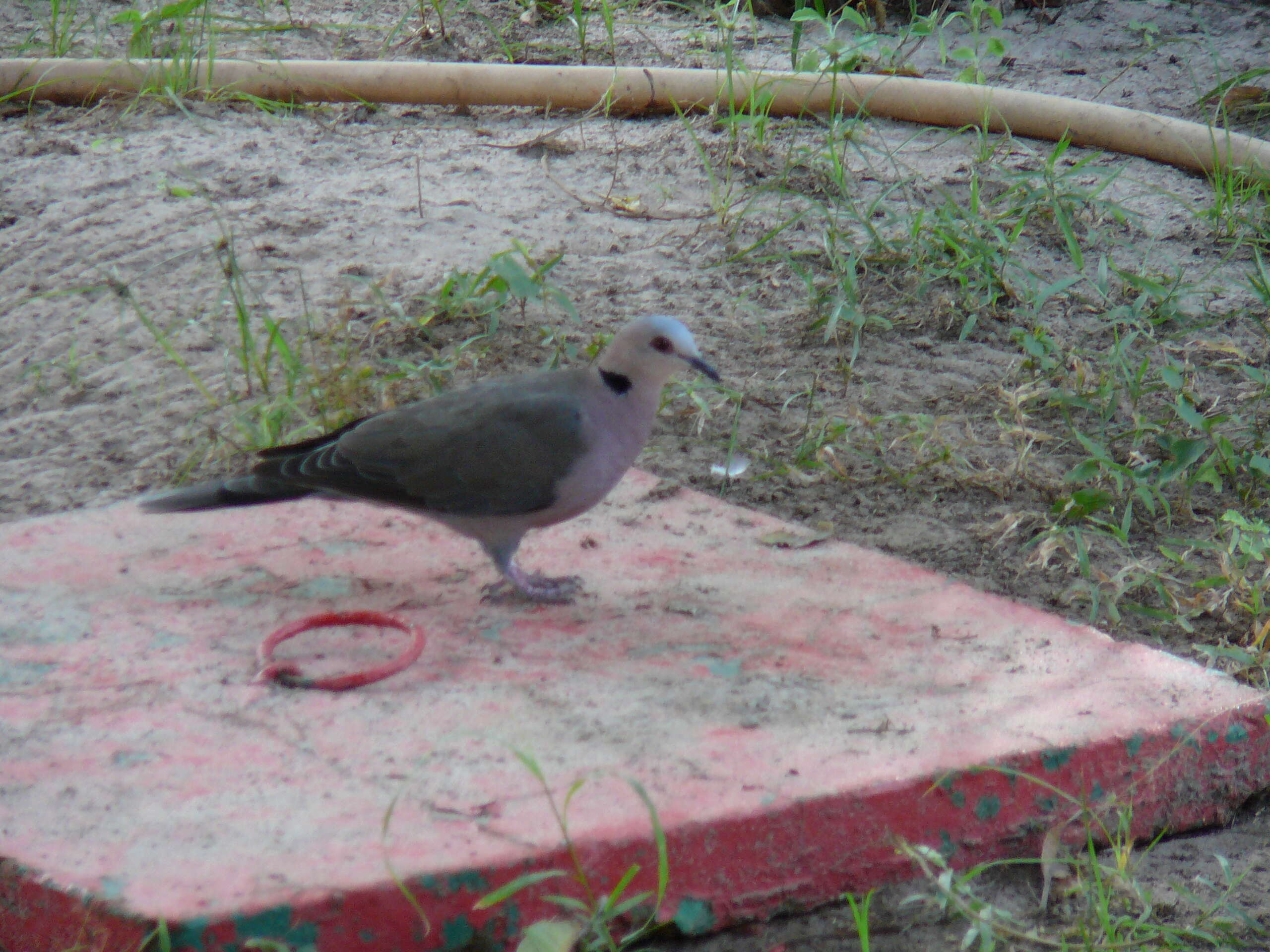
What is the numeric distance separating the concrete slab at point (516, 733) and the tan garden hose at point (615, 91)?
2.61m

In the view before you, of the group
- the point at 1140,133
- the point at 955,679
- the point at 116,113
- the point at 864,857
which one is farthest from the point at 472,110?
the point at 864,857

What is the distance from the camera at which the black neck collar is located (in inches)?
101

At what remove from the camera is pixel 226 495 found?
259cm

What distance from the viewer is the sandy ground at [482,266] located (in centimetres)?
311

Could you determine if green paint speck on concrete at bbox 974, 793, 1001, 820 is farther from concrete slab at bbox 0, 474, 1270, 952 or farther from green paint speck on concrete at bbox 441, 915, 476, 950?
green paint speck on concrete at bbox 441, 915, 476, 950

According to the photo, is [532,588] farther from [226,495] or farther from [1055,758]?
[1055,758]

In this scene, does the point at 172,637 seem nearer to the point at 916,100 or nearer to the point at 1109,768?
the point at 1109,768

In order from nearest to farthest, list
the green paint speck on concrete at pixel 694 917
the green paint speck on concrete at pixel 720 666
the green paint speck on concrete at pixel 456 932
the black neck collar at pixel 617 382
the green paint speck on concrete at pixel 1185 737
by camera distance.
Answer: the green paint speck on concrete at pixel 456 932 → the green paint speck on concrete at pixel 694 917 → the green paint speck on concrete at pixel 1185 737 → the green paint speck on concrete at pixel 720 666 → the black neck collar at pixel 617 382

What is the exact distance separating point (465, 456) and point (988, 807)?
3.72 feet

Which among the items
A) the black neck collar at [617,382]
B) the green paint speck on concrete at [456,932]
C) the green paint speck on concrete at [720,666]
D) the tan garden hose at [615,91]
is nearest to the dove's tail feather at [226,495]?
the black neck collar at [617,382]

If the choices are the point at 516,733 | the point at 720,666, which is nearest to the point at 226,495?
the point at 516,733

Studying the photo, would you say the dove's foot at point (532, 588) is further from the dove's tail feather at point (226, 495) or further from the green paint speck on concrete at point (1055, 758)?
the green paint speck on concrete at point (1055, 758)

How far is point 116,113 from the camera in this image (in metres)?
4.80

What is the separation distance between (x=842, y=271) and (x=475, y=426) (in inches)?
64.4
